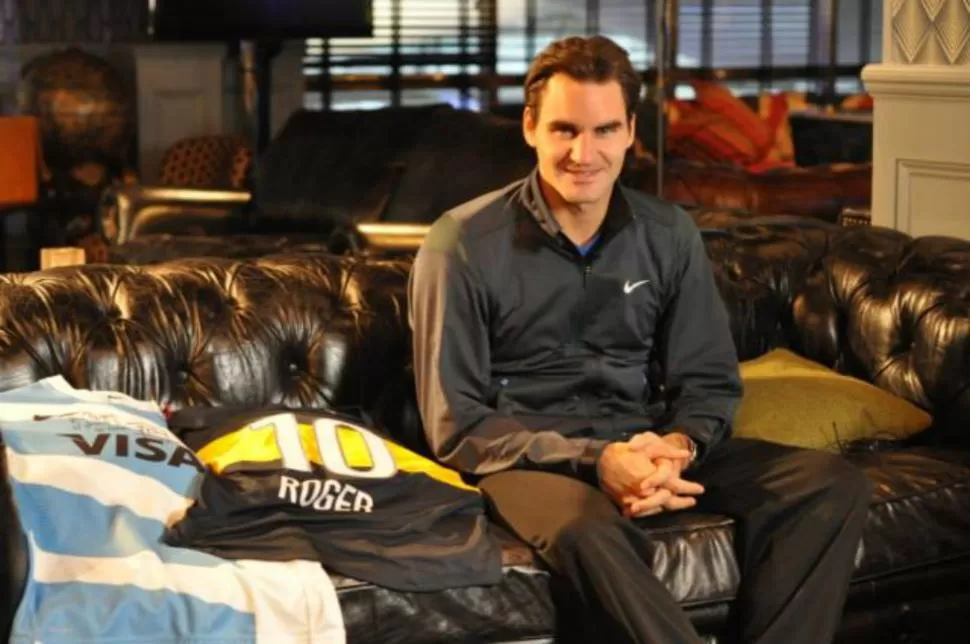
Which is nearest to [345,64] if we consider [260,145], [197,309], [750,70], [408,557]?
[260,145]

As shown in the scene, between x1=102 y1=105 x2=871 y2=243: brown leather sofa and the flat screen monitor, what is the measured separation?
4.03ft

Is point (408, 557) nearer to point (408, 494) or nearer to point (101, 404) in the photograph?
point (408, 494)

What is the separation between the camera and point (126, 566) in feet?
8.68

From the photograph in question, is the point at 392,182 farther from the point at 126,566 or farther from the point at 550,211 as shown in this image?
the point at 126,566

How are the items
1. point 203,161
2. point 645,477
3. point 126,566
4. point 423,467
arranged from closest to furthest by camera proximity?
point 126,566
point 645,477
point 423,467
point 203,161

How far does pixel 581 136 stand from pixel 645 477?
618 mm

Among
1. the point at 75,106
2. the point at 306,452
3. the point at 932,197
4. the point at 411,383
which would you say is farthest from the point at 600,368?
the point at 75,106

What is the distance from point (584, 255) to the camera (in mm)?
3215

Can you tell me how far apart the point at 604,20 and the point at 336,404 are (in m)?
6.96

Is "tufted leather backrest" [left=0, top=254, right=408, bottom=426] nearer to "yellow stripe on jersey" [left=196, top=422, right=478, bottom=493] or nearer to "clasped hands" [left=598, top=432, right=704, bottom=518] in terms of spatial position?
"yellow stripe on jersey" [left=196, top=422, right=478, bottom=493]

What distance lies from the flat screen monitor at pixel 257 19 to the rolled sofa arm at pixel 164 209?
59.3 inches

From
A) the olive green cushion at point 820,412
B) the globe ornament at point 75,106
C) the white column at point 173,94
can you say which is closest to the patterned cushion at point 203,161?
the globe ornament at point 75,106

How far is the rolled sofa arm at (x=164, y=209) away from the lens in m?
6.36

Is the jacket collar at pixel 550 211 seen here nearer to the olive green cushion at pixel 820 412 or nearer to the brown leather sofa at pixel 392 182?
the olive green cushion at pixel 820 412
